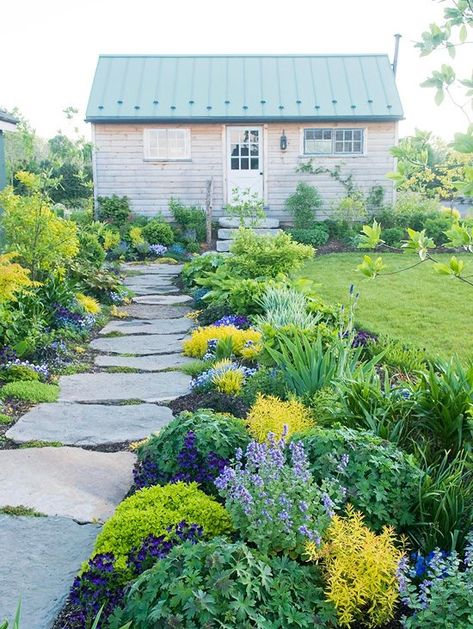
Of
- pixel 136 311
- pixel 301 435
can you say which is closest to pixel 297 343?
pixel 301 435

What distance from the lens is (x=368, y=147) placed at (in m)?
17.5

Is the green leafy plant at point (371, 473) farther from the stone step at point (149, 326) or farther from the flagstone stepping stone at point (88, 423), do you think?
the stone step at point (149, 326)

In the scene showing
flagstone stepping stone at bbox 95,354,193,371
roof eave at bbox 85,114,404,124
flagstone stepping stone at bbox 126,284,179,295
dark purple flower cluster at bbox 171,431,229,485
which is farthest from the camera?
roof eave at bbox 85,114,404,124

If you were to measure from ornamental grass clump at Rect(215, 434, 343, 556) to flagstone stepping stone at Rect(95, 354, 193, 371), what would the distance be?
3.81 metres

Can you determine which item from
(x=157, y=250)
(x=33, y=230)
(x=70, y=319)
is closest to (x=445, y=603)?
(x=70, y=319)

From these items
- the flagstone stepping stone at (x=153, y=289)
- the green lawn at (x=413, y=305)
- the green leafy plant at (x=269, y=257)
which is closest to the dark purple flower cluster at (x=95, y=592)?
the green lawn at (x=413, y=305)

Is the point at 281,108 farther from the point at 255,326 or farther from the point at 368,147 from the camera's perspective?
the point at 255,326

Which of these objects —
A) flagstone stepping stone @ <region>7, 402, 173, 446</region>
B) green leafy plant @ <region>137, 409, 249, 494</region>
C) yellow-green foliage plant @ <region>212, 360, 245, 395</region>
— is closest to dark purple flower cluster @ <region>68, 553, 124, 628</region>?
green leafy plant @ <region>137, 409, 249, 494</region>

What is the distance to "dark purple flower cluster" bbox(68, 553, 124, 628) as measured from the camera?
2.47 m

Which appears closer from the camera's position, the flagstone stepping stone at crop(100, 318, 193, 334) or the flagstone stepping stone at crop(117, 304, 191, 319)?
the flagstone stepping stone at crop(100, 318, 193, 334)

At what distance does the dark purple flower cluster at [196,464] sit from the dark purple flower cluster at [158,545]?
2.03 feet

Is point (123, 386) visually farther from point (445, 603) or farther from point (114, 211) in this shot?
point (114, 211)

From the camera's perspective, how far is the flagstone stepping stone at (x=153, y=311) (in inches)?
356

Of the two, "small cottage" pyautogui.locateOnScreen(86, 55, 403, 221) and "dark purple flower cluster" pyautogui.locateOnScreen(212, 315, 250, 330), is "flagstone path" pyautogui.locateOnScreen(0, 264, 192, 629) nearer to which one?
"dark purple flower cluster" pyautogui.locateOnScreen(212, 315, 250, 330)
